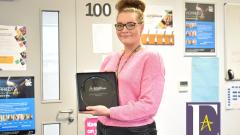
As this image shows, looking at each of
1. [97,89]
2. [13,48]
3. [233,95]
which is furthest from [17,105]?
[233,95]

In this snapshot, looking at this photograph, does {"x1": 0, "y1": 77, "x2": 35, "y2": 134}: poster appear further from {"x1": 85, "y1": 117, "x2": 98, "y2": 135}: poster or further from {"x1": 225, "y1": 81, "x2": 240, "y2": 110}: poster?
{"x1": 225, "y1": 81, "x2": 240, "y2": 110}: poster

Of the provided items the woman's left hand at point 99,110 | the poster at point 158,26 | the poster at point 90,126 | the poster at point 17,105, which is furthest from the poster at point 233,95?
the woman's left hand at point 99,110

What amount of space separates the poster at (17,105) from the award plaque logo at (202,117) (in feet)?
4.18

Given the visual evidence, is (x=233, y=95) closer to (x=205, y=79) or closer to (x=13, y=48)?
(x=205, y=79)

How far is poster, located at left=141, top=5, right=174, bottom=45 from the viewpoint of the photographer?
2740 mm

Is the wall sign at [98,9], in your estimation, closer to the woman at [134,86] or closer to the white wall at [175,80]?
the white wall at [175,80]

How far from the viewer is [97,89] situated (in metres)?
1.42

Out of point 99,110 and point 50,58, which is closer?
point 99,110

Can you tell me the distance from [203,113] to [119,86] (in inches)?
61.1

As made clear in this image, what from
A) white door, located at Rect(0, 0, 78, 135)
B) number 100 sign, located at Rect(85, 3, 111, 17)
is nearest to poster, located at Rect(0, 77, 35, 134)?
white door, located at Rect(0, 0, 78, 135)

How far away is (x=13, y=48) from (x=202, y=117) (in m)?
1.59

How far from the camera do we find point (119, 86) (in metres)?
1.40

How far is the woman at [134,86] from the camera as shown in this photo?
1.34 m

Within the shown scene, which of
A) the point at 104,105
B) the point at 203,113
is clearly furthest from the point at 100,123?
the point at 203,113
